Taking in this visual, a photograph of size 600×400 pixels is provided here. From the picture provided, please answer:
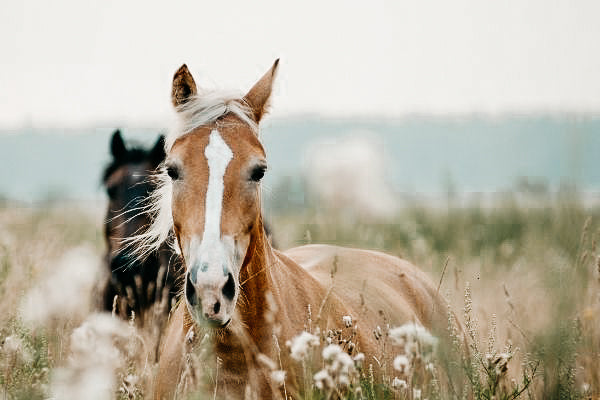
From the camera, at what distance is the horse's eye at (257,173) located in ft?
12.4

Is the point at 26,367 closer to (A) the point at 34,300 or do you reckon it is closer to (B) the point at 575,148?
(A) the point at 34,300

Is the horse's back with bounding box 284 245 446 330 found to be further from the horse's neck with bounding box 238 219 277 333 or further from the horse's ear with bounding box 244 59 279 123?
the horse's ear with bounding box 244 59 279 123

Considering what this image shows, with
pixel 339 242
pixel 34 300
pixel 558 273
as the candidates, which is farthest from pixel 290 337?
pixel 339 242

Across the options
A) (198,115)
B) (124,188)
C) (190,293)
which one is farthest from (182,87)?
(124,188)

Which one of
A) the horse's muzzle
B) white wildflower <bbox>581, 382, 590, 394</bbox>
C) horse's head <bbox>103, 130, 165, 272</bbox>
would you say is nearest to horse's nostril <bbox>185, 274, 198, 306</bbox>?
the horse's muzzle

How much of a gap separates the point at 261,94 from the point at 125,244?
9.32 feet

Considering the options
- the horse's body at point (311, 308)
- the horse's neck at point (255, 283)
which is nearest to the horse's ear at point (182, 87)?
the horse's neck at point (255, 283)

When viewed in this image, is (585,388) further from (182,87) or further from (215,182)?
(182,87)

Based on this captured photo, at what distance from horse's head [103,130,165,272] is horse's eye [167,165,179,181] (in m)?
2.83

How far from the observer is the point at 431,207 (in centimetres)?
1655

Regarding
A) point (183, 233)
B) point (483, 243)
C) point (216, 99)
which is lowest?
point (483, 243)

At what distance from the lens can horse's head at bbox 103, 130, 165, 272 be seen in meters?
6.71

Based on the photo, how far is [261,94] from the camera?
169 inches

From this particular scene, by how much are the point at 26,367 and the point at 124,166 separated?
A: 3708 mm
